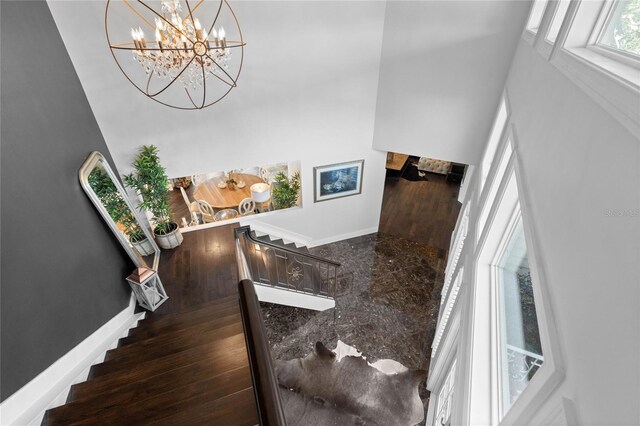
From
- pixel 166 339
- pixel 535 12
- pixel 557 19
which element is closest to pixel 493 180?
pixel 557 19

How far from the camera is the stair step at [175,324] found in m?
3.59

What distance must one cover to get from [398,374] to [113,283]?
13.5 ft

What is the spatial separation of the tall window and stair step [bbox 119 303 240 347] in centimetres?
285

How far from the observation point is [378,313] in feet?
17.7

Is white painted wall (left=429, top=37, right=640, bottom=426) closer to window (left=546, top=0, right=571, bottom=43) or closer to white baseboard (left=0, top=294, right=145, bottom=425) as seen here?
window (left=546, top=0, right=571, bottom=43)

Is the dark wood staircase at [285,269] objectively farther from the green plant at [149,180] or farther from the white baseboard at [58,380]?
the white baseboard at [58,380]

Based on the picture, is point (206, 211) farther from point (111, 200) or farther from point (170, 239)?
point (111, 200)

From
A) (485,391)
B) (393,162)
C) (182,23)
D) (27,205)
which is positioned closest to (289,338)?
(485,391)

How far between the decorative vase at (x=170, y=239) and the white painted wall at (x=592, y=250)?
5244 millimetres

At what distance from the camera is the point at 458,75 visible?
4.67 m

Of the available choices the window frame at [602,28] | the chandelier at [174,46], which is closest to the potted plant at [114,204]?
the chandelier at [174,46]

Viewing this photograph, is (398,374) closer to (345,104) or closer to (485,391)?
(485,391)

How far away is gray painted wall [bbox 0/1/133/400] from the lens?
2.26m

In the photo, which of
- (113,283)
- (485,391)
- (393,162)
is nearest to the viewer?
(485,391)
